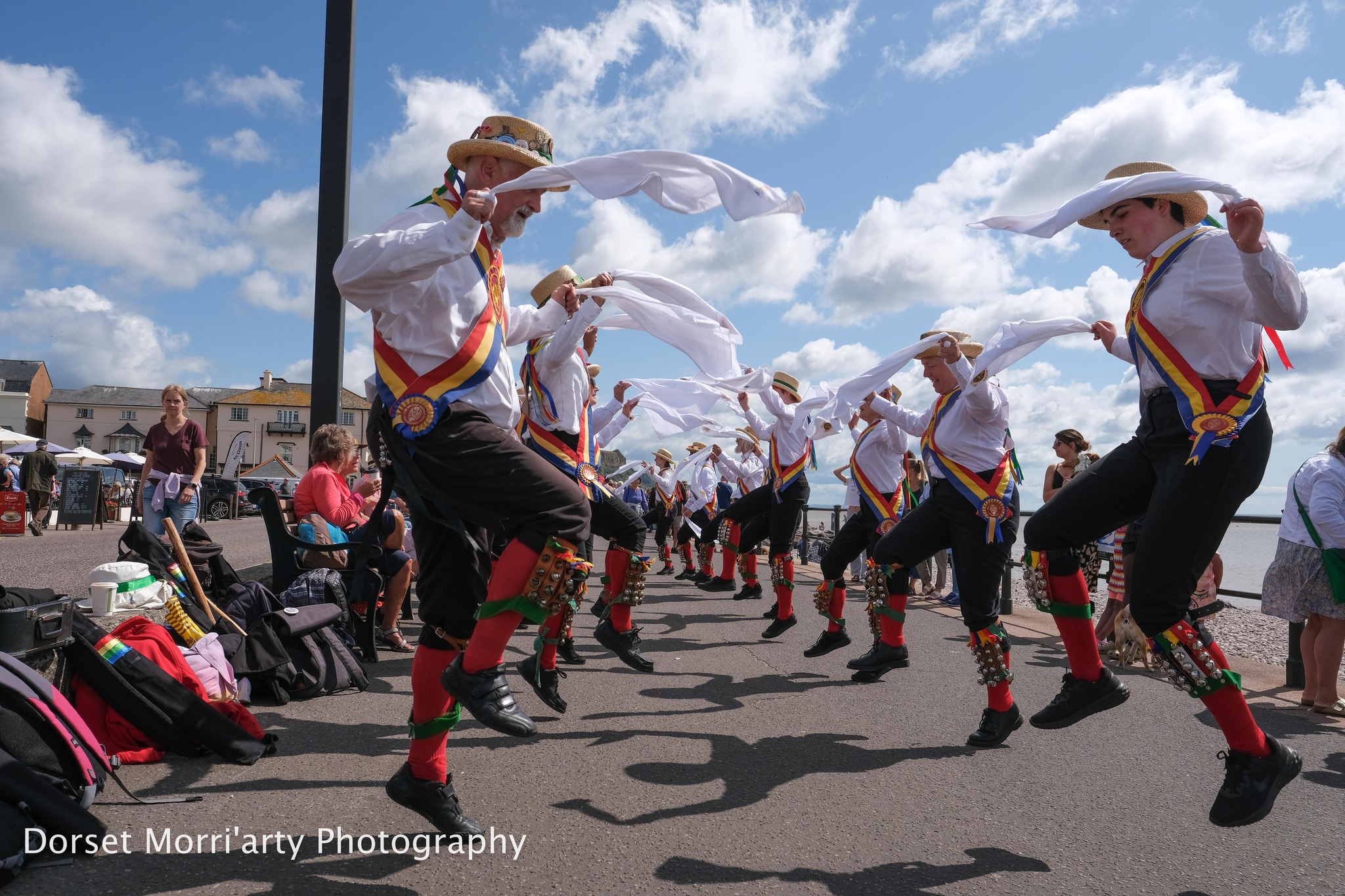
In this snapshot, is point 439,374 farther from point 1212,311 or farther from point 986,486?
point 986,486

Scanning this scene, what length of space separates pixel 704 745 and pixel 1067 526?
1.75 metres

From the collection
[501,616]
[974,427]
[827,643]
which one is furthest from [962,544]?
[501,616]

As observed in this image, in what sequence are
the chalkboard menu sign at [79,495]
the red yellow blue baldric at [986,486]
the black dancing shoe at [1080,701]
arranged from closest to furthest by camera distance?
1. the black dancing shoe at [1080,701]
2. the red yellow blue baldric at [986,486]
3. the chalkboard menu sign at [79,495]

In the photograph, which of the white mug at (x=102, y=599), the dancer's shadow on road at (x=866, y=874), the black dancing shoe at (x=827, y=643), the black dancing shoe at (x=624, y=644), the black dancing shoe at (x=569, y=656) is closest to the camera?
the dancer's shadow on road at (x=866, y=874)

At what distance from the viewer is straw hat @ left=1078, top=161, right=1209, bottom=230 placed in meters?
3.03

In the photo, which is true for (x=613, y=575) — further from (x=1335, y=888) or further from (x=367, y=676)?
(x=1335, y=888)

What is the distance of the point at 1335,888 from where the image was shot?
7.98 ft

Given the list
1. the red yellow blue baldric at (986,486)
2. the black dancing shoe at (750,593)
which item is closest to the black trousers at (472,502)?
the red yellow blue baldric at (986,486)

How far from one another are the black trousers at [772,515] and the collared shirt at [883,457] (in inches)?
30.5

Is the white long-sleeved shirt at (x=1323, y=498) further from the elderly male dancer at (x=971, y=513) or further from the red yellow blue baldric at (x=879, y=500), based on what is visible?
the red yellow blue baldric at (x=879, y=500)

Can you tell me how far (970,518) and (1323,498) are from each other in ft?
7.60

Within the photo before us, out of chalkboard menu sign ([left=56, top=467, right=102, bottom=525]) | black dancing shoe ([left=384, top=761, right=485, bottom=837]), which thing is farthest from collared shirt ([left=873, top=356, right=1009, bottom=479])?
chalkboard menu sign ([left=56, top=467, right=102, bottom=525])

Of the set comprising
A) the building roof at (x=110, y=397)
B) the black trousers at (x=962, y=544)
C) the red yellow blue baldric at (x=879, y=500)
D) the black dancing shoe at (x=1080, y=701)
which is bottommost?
the black dancing shoe at (x=1080, y=701)

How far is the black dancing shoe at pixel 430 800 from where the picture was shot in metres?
2.54
